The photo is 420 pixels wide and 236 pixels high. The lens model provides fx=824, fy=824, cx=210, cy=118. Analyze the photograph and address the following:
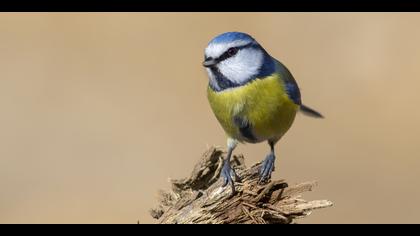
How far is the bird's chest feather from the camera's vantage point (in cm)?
420

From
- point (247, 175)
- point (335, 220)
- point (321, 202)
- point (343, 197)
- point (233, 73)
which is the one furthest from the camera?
point (343, 197)

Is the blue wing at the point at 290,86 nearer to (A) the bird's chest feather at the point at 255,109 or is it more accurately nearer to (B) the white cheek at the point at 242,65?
(A) the bird's chest feather at the point at 255,109

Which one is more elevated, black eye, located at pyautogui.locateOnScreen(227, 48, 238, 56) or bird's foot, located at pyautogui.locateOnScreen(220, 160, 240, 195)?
black eye, located at pyautogui.locateOnScreen(227, 48, 238, 56)

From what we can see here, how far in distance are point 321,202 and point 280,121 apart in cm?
132

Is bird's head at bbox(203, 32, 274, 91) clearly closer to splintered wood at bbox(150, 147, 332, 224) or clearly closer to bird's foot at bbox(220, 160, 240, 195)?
bird's foot at bbox(220, 160, 240, 195)

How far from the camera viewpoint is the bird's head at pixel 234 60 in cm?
387

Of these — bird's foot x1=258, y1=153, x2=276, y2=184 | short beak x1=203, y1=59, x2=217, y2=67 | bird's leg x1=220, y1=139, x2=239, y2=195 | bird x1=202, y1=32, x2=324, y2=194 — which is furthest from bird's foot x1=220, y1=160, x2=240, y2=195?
short beak x1=203, y1=59, x2=217, y2=67

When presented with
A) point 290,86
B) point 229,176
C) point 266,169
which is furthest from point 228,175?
point 290,86

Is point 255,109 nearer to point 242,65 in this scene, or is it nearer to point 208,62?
point 242,65

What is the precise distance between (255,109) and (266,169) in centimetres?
68

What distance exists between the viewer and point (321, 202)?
9.81 ft

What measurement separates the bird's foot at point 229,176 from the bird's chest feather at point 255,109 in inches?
21.8
